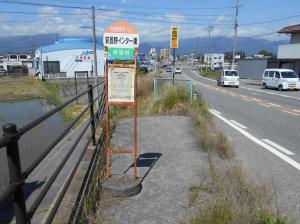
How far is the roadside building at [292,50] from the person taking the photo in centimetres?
3453

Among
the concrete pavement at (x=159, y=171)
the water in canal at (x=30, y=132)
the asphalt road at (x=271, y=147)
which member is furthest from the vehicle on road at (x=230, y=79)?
the concrete pavement at (x=159, y=171)

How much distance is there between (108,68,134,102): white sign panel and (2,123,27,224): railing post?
272 centimetres

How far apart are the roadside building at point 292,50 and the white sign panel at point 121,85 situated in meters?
33.9

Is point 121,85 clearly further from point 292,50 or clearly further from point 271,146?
point 292,50

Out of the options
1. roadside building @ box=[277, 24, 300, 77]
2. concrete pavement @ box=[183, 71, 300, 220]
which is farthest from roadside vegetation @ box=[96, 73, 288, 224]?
roadside building @ box=[277, 24, 300, 77]

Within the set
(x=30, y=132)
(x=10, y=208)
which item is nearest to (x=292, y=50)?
(x=30, y=132)

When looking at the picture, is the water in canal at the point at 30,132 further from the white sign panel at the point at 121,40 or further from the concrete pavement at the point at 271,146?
the concrete pavement at the point at 271,146

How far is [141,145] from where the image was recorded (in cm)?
678

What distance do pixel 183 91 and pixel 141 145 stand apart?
5832mm

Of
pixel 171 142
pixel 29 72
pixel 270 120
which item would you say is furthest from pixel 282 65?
pixel 29 72

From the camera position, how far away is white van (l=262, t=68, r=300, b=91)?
26828 mm

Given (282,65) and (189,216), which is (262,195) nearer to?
(189,216)

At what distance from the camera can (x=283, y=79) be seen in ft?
88.5

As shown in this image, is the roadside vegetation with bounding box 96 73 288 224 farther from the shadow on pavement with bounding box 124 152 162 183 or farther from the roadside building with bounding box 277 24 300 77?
the roadside building with bounding box 277 24 300 77
